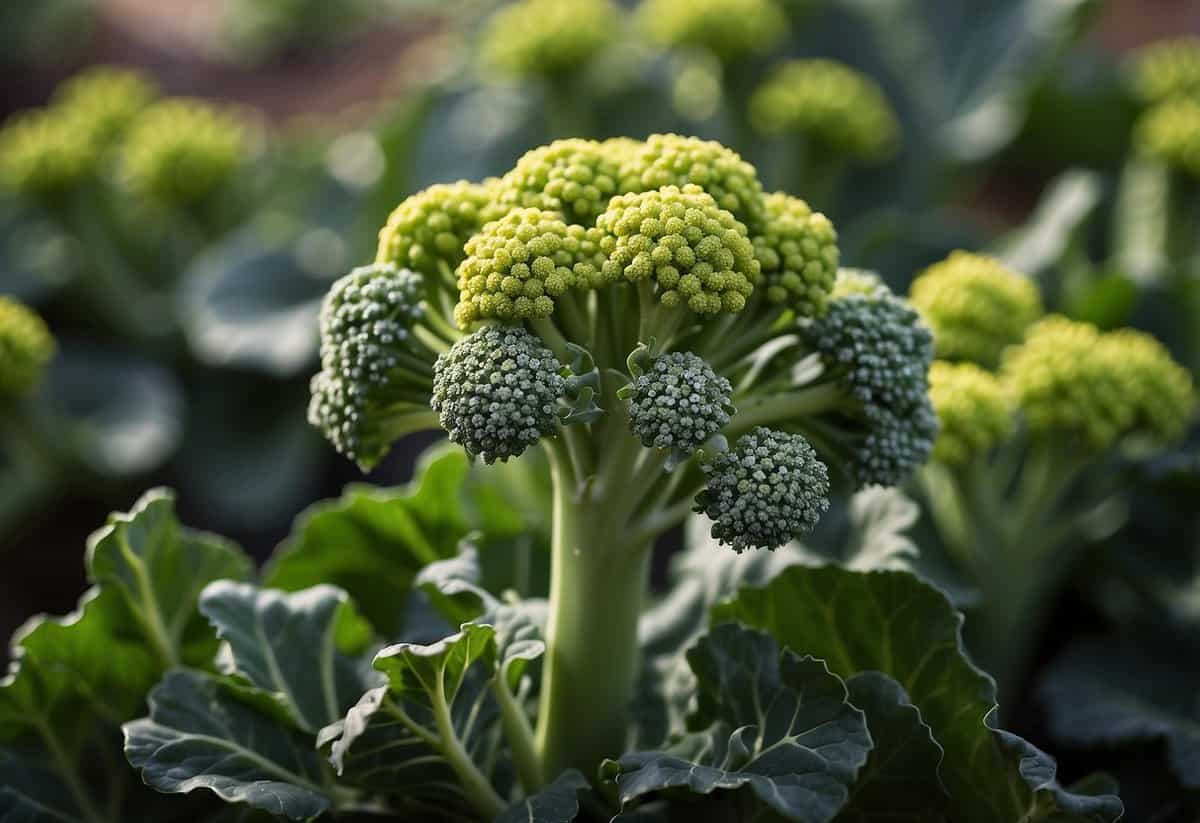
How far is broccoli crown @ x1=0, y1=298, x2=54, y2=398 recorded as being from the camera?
2631 mm

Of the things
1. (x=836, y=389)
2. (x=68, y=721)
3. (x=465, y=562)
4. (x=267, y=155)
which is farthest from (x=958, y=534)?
(x=267, y=155)

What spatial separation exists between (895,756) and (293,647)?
909 millimetres

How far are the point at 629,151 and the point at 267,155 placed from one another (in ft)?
8.38

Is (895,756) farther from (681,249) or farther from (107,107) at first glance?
(107,107)

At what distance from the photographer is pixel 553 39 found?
3221 millimetres

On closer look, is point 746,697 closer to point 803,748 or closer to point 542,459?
point 803,748

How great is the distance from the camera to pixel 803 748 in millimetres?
1495

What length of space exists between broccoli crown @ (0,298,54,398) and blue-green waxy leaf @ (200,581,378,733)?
1110 millimetres

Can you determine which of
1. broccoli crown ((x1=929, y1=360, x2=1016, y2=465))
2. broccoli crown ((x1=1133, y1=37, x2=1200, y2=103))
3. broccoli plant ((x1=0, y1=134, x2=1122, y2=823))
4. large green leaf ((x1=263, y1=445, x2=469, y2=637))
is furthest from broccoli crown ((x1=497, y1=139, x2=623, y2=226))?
broccoli crown ((x1=1133, y1=37, x2=1200, y2=103))

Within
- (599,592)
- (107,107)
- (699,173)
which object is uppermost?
(107,107)

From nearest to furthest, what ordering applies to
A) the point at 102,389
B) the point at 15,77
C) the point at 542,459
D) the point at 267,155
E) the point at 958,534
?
1. the point at 958,534
2. the point at 542,459
3. the point at 102,389
4. the point at 267,155
5. the point at 15,77

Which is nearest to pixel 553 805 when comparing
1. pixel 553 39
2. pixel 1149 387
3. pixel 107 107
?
pixel 1149 387

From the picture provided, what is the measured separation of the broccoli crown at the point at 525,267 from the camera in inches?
56.6

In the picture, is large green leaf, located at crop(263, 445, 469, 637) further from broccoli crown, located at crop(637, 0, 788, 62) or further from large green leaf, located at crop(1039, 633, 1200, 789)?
broccoli crown, located at crop(637, 0, 788, 62)
